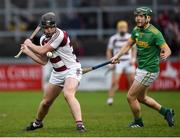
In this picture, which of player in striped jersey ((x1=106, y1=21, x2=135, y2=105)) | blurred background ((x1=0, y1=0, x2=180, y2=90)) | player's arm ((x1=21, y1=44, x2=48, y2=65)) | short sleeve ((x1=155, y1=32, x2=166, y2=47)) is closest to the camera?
player's arm ((x1=21, y1=44, x2=48, y2=65))

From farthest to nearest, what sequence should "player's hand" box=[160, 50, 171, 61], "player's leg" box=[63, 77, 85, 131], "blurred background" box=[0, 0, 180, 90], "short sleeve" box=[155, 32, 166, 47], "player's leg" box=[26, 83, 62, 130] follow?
"blurred background" box=[0, 0, 180, 90], "short sleeve" box=[155, 32, 166, 47], "player's leg" box=[26, 83, 62, 130], "player's hand" box=[160, 50, 171, 61], "player's leg" box=[63, 77, 85, 131]

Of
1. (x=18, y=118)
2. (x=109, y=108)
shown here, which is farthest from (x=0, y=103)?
(x=18, y=118)

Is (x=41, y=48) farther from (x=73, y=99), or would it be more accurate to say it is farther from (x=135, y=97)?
(x=135, y=97)

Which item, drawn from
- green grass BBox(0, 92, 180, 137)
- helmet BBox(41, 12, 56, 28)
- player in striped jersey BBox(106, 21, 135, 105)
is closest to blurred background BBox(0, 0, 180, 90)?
green grass BBox(0, 92, 180, 137)

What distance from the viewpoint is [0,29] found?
1277 inches

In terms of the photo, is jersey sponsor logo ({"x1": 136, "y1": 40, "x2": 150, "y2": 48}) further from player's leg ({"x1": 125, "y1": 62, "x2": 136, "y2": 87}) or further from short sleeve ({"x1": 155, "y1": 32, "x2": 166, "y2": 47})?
player's leg ({"x1": 125, "y1": 62, "x2": 136, "y2": 87})

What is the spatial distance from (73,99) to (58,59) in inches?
34.7

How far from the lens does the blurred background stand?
28562 millimetres

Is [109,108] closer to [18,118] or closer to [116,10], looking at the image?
[18,118]

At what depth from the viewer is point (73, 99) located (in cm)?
Answer: 1371

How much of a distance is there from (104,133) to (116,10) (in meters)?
18.5

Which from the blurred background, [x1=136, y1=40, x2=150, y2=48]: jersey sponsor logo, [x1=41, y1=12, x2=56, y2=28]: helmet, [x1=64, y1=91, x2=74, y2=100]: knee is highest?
[x1=41, y1=12, x2=56, y2=28]: helmet

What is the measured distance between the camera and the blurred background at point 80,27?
28562mm

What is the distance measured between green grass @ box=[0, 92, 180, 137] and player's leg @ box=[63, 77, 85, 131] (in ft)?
0.77
